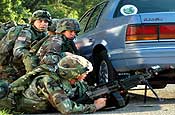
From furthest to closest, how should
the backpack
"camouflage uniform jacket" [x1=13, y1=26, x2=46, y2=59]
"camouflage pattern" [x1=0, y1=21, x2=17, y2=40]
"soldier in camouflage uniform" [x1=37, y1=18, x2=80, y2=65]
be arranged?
"camouflage pattern" [x1=0, y1=21, x2=17, y2=40] < the backpack < "camouflage uniform jacket" [x1=13, y1=26, x2=46, y2=59] < "soldier in camouflage uniform" [x1=37, y1=18, x2=80, y2=65]

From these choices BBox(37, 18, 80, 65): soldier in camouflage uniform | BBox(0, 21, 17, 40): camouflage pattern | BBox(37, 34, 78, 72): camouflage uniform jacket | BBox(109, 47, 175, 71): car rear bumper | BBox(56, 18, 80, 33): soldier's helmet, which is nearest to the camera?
BBox(37, 34, 78, 72): camouflage uniform jacket

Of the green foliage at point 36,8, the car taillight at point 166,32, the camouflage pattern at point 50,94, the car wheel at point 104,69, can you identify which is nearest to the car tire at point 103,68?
the car wheel at point 104,69

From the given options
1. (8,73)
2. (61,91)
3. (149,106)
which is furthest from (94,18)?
(61,91)

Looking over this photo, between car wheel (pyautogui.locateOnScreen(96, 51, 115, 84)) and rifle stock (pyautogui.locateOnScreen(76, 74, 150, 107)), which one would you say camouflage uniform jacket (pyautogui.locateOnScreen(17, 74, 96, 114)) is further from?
car wheel (pyautogui.locateOnScreen(96, 51, 115, 84))

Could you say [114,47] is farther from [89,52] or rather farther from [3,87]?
[3,87]

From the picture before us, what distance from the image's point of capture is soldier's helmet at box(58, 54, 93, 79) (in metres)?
5.84

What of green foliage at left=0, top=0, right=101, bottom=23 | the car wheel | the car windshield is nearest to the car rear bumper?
the car wheel

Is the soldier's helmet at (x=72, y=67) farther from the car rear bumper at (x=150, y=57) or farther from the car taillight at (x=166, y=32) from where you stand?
the car taillight at (x=166, y=32)

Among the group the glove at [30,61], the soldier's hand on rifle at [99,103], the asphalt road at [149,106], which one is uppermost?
the glove at [30,61]

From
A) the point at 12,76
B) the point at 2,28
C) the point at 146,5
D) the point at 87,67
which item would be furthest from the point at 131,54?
the point at 2,28

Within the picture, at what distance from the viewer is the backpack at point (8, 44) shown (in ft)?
26.7

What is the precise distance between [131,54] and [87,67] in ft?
4.24

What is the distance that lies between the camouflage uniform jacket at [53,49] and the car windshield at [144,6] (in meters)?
1.00

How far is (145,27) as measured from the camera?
7.07m
